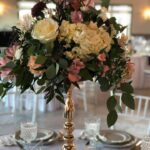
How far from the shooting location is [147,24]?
11867 mm

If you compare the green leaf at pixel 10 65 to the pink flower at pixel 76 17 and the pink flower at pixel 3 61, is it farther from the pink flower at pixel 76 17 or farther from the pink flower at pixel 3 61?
the pink flower at pixel 76 17

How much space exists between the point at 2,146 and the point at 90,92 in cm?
408

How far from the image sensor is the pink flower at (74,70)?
1327 mm

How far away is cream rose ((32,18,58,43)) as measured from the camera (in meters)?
1.32

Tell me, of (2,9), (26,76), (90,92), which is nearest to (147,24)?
A: (2,9)

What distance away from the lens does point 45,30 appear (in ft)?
4.39

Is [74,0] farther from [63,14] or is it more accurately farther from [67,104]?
[67,104]

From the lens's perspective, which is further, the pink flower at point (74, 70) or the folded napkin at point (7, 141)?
the folded napkin at point (7, 141)

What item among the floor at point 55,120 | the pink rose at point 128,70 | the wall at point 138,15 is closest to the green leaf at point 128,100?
the pink rose at point 128,70

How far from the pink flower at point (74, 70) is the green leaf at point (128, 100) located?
245 millimetres

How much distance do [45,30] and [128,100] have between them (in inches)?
18.8

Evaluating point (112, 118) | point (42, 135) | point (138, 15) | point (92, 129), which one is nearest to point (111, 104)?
point (112, 118)

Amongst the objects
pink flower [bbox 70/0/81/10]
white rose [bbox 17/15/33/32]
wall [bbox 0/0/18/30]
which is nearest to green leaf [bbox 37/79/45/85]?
white rose [bbox 17/15/33/32]

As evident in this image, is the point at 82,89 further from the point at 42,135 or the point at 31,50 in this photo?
the point at 31,50
